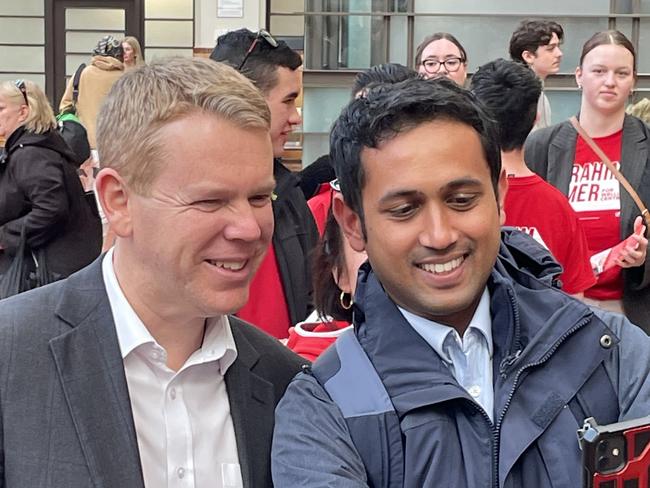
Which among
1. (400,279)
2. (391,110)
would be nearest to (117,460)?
(400,279)

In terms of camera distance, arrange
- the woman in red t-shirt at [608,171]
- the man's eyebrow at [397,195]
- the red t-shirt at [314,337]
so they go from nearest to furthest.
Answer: the man's eyebrow at [397,195]
the red t-shirt at [314,337]
the woman in red t-shirt at [608,171]

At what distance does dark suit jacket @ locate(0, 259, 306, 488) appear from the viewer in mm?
1806

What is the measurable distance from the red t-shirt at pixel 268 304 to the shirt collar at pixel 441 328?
145 cm

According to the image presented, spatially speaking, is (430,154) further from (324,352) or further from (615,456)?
(615,456)

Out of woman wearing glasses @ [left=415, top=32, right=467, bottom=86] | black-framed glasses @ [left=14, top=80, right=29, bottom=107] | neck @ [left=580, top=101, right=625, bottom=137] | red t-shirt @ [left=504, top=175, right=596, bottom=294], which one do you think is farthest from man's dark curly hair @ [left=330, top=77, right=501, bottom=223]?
black-framed glasses @ [left=14, top=80, right=29, bottom=107]

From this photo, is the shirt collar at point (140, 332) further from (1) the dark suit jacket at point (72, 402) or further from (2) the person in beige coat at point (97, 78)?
(2) the person in beige coat at point (97, 78)

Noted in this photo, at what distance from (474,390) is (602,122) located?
287cm

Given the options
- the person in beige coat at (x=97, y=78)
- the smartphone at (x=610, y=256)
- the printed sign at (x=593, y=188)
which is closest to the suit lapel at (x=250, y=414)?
the smartphone at (x=610, y=256)

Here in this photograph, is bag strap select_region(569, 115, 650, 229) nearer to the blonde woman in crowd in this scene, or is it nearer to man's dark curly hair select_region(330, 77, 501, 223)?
man's dark curly hair select_region(330, 77, 501, 223)

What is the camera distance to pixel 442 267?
1.80 m

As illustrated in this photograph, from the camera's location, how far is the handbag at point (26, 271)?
570 cm

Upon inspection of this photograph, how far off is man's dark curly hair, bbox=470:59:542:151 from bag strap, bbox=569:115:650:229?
0.67 meters

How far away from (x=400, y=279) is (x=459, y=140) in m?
0.26

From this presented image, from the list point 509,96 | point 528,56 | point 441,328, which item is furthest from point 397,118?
point 528,56
